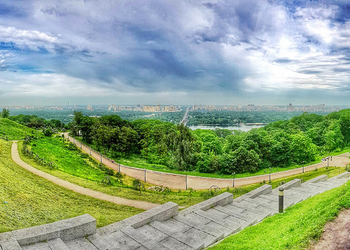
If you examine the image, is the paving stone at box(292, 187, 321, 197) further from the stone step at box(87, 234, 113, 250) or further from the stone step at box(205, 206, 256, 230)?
the stone step at box(87, 234, 113, 250)

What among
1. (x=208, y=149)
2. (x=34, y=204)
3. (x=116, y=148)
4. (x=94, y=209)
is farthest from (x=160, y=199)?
(x=116, y=148)

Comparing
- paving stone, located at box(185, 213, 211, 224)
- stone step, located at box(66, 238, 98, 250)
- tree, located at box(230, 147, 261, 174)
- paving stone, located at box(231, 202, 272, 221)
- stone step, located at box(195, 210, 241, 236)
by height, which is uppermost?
stone step, located at box(66, 238, 98, 250)

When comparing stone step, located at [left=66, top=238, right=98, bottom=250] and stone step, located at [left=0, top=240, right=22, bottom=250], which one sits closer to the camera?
stone step, located at [left=0, top=240, right=22, bottom=250]

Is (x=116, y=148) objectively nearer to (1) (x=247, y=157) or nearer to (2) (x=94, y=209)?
(1) (x=247, y=157)

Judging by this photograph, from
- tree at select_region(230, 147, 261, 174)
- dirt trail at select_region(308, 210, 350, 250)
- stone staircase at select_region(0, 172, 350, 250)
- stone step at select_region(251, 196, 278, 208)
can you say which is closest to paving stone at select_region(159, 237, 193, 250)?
stone staircase at select_region(0, 172, 350, 250)

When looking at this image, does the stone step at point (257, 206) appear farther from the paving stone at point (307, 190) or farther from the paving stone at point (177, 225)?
the paving stone at point (177, 225)

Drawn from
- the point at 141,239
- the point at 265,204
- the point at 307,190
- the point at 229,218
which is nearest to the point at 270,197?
the point at 265,204
